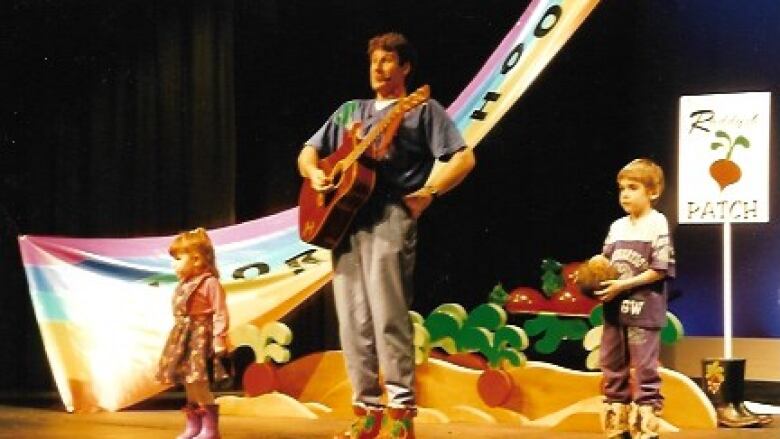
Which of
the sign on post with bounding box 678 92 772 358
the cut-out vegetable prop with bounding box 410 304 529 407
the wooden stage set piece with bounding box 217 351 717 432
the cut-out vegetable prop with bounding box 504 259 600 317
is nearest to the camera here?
the wooden stage set piece with bounding box 217 351 717 432

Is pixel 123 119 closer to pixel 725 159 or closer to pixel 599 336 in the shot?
pixel 599 336

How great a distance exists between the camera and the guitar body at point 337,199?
289cm

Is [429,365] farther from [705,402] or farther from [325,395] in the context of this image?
[705,402]

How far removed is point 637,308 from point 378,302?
2.93 feet

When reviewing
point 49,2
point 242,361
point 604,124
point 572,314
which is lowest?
point 242,361

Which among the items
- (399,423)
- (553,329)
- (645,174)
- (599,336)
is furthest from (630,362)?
(553,329)

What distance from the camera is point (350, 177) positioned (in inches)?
114

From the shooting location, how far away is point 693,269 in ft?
20.3

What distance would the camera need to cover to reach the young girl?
3.70m

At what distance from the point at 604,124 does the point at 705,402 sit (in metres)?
2.29

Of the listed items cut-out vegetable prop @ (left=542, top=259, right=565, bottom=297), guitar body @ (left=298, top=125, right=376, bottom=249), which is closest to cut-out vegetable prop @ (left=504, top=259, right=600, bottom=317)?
cut-out vegetable prop @ (left=542, top=259, right=565, bottom=297)

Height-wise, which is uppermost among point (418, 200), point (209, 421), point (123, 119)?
point (123, 119)

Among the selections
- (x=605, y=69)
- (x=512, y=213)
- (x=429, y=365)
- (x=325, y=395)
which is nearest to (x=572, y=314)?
(x=429, y=365)

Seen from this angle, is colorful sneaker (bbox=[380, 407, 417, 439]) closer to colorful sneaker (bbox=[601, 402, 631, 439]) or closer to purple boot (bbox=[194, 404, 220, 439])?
colorful sneaker (bbox=[601, 402, 631, 439])
